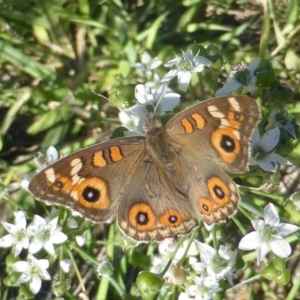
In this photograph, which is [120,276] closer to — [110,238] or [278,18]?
[110,238]

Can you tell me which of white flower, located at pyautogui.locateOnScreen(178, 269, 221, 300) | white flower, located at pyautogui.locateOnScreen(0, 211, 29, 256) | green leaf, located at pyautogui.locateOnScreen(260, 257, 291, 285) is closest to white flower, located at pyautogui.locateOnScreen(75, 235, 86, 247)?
white flower, located at pyautogui.locateOnScreen(0, 211, 29, 256)

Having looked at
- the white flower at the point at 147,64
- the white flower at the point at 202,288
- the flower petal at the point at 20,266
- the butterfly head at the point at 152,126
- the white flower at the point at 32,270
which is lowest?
the white flower at the point at 202,288

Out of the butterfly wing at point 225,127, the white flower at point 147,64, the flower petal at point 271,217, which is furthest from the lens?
the white flower at point 147,64

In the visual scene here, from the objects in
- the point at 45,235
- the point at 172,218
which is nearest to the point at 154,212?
the point at 172,218

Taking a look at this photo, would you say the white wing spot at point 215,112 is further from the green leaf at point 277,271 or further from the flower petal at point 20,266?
the flower petal at point 20,266

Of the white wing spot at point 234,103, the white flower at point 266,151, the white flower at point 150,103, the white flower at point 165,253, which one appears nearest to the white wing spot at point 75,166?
the white flower at point 150,103

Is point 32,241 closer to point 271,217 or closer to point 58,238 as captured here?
point 58,238
